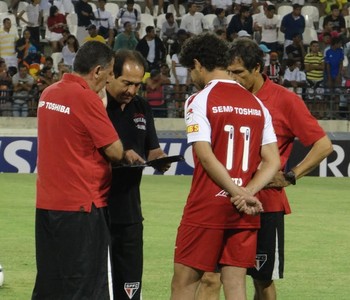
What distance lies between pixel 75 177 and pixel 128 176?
2.72ft

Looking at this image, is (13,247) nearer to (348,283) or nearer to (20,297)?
(20,297)

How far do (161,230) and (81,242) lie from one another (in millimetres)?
8052

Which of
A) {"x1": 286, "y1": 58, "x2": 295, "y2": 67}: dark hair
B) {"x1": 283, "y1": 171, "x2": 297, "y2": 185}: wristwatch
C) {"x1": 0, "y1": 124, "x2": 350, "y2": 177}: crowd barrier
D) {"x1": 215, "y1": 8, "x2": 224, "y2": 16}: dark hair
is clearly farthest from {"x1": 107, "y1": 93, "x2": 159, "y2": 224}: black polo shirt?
{"x1": 215, "y1": 8, "x2": 224, "y2": 16}: dark hair

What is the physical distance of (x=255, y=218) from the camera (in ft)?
23.4

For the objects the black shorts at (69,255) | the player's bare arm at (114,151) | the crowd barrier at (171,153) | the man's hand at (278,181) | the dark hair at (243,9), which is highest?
the player's bare arm at (114,151)

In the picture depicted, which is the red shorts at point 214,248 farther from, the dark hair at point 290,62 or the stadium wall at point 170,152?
the dark hair at point 290,62

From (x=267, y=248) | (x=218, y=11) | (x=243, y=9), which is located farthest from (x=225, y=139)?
(x=218, y=11)

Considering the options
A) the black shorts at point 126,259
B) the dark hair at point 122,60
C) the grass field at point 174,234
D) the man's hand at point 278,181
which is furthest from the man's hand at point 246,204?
the grass field at point 174,234

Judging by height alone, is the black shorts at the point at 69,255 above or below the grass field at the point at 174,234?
above

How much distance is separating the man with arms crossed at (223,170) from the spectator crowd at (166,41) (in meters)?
18.3

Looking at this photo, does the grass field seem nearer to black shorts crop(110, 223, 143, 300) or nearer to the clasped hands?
black shorts crop(110, 223, 143, 300)

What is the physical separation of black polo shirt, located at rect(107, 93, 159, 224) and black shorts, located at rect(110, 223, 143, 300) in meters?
0.07

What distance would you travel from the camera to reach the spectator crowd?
26.3 metres

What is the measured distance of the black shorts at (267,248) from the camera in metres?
7.98
